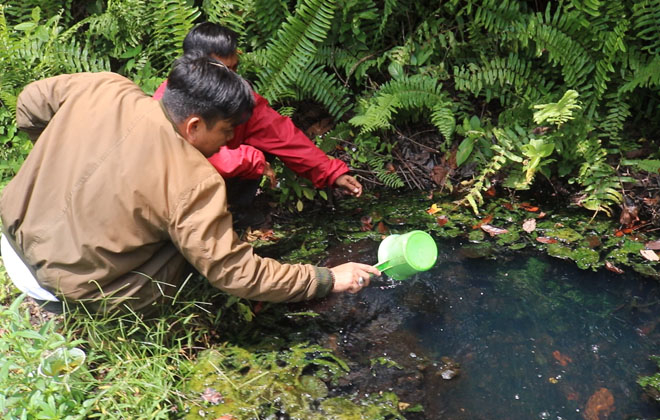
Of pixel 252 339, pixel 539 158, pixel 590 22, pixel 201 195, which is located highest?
pixel 590 22

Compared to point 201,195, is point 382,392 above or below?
below

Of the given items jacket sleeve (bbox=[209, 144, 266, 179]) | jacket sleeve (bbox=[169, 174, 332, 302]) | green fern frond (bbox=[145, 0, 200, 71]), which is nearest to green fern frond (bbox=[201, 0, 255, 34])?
green fern frond (bbox=[145, 0, 200, 71])

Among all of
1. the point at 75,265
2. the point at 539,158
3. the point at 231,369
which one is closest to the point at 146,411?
the point at 231,369

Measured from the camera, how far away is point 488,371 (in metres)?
3.11

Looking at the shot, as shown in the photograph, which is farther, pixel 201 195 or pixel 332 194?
pixel 332 194

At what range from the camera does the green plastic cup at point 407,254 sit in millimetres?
2943

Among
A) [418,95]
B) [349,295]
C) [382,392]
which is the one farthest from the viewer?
[418,95]

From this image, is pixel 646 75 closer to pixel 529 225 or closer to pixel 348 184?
pixel 529 225

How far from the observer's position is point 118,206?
100 inches

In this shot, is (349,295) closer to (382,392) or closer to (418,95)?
(382,392)

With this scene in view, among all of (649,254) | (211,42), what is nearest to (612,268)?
(649,254)

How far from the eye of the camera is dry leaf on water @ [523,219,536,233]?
4238 mm

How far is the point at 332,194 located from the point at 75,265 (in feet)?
7.91

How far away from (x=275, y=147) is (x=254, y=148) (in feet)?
0.74
